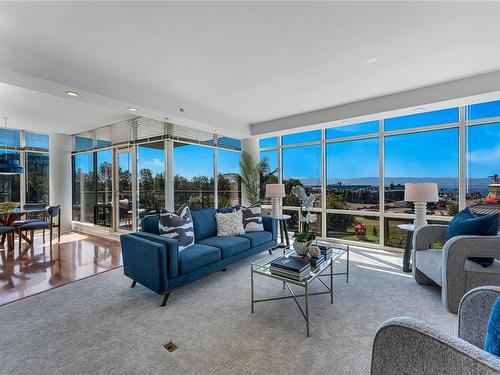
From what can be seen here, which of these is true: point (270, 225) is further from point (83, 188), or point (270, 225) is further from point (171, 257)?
point (83, 188)

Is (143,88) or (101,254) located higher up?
→ (143,88)

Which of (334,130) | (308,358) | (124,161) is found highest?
(334,130)

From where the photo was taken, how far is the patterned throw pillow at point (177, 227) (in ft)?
9.59

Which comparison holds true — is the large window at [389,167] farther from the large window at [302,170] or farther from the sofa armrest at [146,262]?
the sofa armrest at [146,262]

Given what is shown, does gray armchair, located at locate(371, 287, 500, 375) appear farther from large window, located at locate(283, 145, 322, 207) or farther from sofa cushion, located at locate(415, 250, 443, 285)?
large window, located at locate(283, 145, 322, 207)

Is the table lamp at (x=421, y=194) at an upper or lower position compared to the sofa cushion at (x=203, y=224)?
upper

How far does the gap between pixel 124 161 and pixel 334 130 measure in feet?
15.3

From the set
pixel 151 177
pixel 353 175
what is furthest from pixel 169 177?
pixel 353 175

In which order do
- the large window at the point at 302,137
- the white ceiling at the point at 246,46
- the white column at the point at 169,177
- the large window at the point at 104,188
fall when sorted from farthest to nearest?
the large window at the point at 104,188 → the large window at the point at 302,137 → the white column at the point at 169,177 → the white ceiling at the point at 246,46

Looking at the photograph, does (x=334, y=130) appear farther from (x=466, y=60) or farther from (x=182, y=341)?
(x=182, y=341)

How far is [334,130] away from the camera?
197 inches

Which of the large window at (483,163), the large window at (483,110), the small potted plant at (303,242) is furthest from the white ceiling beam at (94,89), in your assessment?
the large window at (483,163)

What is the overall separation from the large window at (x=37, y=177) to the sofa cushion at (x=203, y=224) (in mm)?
5583

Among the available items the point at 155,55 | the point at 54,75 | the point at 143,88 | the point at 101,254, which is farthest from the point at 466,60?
the point at 101,254
